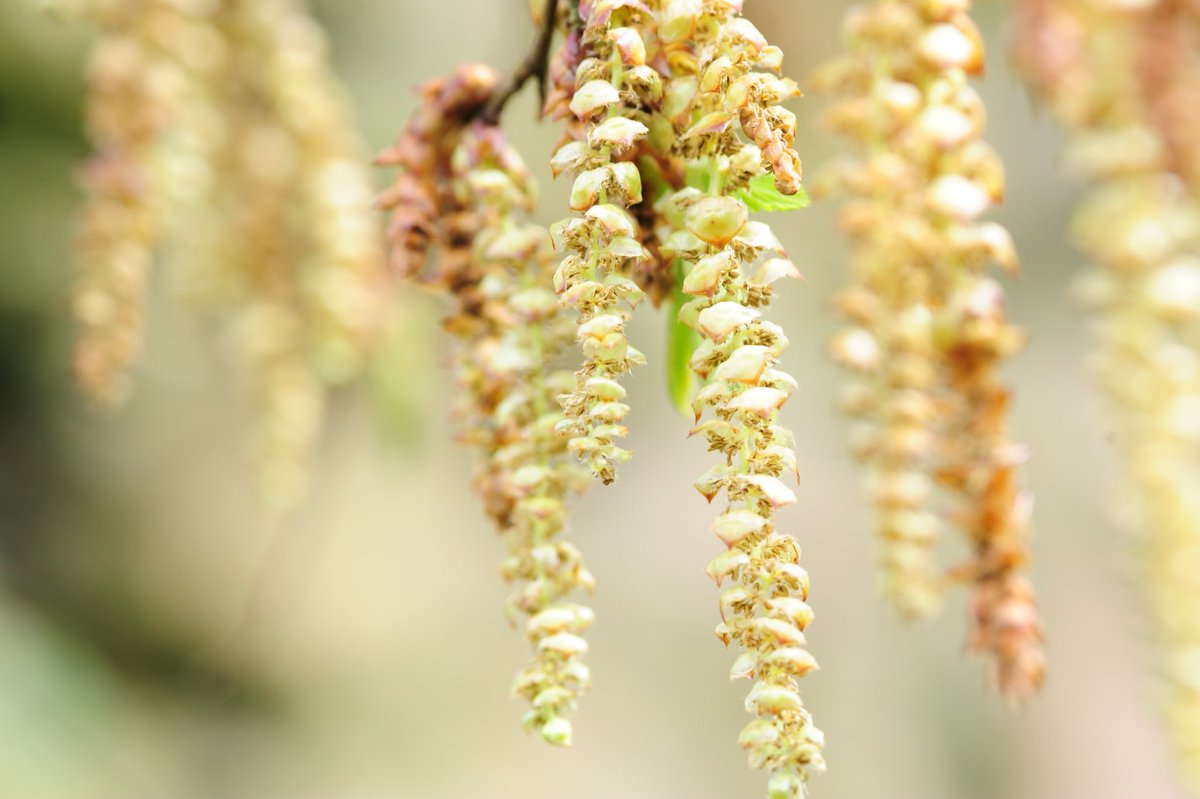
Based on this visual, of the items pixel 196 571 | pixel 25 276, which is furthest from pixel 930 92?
pixel 196 571

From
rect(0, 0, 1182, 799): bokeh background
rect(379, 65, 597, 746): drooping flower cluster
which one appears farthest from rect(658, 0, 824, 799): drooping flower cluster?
rect(0, 0, 1182, 799): bokeh background

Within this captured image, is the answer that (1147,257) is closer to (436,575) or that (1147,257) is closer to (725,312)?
(725,312)

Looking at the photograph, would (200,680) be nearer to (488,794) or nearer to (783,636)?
(488,794)

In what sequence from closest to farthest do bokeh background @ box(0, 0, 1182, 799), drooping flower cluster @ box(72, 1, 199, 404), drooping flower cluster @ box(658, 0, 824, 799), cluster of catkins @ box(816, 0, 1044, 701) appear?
drooping flower cluster @ box(658, 0, 824, 799)
cluster of catkins @ box(816, 0, 1044, 701)
drooping flower cluster @ box(72, 1, 199, 404)
bokeh background @ box(0, 0, 1182, 799)

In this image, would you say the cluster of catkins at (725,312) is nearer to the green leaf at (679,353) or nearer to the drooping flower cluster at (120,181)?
the green leaf at (679,353)

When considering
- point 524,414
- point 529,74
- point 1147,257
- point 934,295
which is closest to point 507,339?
point 524,414

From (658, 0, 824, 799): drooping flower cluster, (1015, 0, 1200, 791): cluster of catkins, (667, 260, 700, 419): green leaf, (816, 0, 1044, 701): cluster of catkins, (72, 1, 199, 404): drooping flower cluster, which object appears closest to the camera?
(658, 0, 824, 799): drooping flower cluster

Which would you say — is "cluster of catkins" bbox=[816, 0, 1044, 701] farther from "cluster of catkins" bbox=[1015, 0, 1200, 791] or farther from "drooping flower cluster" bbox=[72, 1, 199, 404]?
"drooping flower cluster" bbox=[72, 1, 199, 404]
